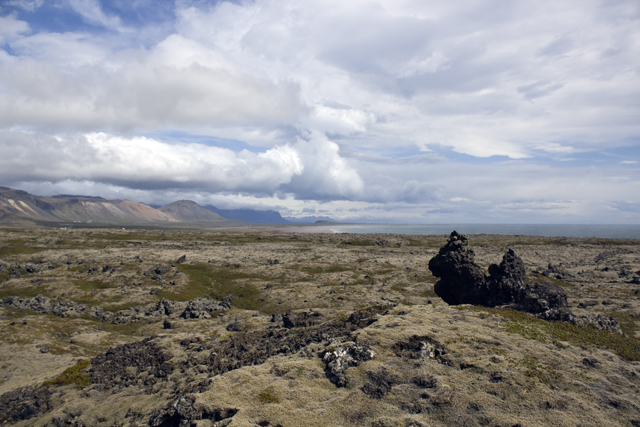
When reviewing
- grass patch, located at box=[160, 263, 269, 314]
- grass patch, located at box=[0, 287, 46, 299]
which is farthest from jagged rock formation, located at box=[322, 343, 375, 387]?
grass patch, located at box=[0, 287, 46, 299]

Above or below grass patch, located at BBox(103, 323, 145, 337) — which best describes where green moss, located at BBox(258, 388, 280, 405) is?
above

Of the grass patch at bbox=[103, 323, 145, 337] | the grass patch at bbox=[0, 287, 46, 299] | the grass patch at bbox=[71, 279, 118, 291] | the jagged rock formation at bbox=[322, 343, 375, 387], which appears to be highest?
the jagged rock formation at bbox=[322, 343, 375, 387]

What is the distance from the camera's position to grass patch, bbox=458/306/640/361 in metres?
29.2

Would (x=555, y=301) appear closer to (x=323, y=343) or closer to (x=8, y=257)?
(x=323, y=343)

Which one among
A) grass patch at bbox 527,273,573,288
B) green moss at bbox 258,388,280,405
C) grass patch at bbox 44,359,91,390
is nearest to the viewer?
green moss at bbox 258,388,280,405

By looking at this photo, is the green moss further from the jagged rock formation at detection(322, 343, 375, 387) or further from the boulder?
the boulder

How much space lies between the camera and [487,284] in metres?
49.9

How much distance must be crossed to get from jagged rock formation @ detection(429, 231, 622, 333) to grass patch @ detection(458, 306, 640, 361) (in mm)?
9259

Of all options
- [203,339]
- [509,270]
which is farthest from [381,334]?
[509,270]

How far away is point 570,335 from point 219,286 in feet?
251

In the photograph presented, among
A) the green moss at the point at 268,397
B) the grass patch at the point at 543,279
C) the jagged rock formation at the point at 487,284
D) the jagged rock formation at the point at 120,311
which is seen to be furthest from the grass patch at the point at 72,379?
the grass patch at the point at 543,279

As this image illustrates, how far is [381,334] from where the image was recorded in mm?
30781

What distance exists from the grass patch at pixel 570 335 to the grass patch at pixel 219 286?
164 feet

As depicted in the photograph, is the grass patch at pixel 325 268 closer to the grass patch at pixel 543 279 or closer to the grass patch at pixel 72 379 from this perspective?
the grass patch at pixel 543 279
